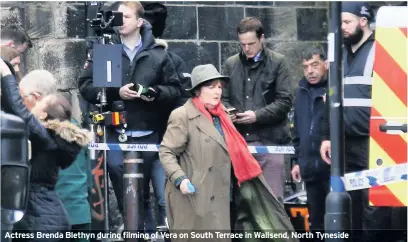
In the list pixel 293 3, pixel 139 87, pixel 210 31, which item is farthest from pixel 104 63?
pixel 293 3

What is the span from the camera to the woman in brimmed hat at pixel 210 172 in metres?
12.9

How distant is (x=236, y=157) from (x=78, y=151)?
1.23m

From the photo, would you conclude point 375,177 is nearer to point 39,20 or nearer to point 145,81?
point 145,81

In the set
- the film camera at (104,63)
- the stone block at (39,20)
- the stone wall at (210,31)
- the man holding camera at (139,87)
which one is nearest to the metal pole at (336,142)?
the stone wall at (210,31)

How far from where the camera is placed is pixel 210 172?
12.9 metres

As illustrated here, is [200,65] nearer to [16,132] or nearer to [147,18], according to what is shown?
[147,18]

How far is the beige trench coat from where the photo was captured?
12891mm

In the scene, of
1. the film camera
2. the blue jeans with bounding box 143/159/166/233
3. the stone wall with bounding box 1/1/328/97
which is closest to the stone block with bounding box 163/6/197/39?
the stone wall with bounding box 1/1/328/97

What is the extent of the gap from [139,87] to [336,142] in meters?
1.58

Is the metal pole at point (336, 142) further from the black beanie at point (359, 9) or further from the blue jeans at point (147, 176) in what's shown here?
the blue jeans at point (147, 176)

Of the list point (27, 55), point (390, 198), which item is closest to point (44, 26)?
point (27, 55)

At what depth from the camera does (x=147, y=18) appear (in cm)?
1371

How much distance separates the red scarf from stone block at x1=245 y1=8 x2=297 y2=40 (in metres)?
1.05

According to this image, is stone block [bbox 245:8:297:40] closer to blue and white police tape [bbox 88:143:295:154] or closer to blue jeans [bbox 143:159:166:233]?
blue and white police tape [bbox 88:143:295:154]
